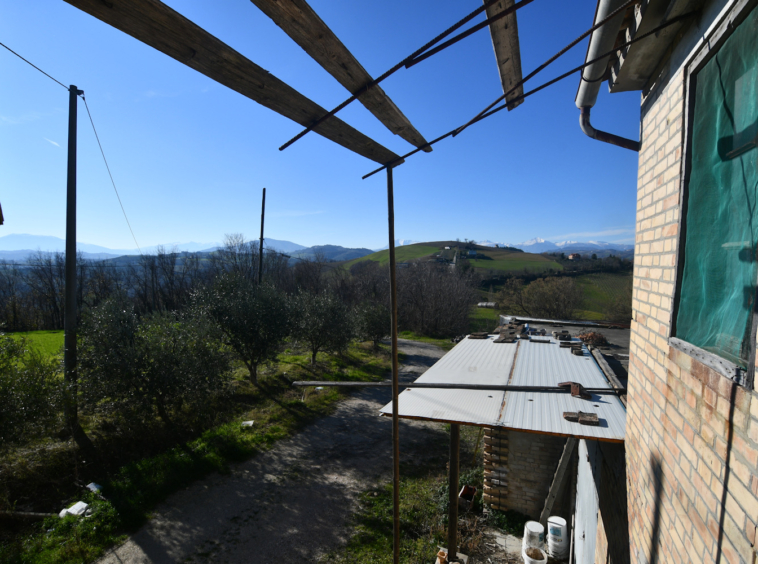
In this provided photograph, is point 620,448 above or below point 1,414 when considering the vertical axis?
above

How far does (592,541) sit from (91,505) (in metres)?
8.55

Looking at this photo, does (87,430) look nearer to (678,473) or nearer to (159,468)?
(159,468)

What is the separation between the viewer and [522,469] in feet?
21.7

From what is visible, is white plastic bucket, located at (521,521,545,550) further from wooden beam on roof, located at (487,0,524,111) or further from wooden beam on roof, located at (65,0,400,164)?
wooden beam on roof, located at (65,0,400,164)

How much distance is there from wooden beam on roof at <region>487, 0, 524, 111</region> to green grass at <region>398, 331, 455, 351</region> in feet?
72.7

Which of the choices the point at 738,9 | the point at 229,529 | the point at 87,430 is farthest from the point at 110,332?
the point at 738,9

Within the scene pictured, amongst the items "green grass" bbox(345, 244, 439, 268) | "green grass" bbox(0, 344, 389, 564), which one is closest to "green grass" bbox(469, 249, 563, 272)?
"green grass" bbox(345, 244, 439, 268)

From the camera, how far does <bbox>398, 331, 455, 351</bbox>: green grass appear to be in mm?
24453

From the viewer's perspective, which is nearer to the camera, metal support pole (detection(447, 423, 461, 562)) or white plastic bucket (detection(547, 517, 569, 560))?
metal support pole (detection(447, 423, 461, 562))

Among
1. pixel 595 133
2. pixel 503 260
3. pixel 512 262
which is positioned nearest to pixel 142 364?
pixel 595 133

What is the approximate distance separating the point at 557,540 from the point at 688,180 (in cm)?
615

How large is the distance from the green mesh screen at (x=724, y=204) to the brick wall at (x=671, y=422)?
0.47 ft

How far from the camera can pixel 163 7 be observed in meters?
1.28

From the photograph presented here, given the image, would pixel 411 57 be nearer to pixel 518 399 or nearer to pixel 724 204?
pixel 724 204
